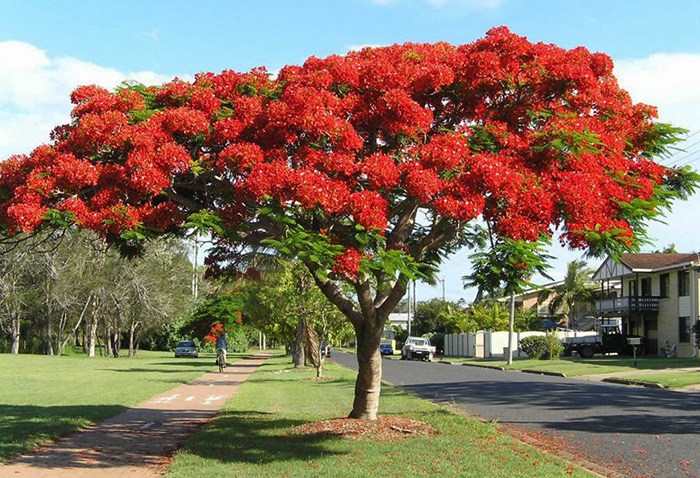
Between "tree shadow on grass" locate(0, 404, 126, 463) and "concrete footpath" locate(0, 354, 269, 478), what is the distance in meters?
0.25

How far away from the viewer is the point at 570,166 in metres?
10.1

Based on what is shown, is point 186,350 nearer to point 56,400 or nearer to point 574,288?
point 574,288

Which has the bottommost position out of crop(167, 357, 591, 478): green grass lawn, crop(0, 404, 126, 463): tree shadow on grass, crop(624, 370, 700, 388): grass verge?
crop(624, 370, 700, 388): grass verge

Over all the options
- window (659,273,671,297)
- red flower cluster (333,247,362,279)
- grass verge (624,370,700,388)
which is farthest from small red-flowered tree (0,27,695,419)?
window (659,273,671,297)

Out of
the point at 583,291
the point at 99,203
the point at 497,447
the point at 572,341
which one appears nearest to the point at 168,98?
the point at 99,203

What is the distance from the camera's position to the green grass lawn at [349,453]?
960 cm

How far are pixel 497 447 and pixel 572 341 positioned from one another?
40.8m

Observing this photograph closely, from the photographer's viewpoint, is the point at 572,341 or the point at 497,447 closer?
the point at 497,447

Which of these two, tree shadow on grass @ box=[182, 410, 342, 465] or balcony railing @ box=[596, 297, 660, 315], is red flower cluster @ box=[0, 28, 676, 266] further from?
balcony railing @ box=[596, 297, 660, 315]

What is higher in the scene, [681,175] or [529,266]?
[681,175]

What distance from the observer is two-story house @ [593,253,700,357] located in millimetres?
44344

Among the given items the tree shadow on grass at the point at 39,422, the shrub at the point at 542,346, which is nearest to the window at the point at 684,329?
the shrub at the point at 542,346

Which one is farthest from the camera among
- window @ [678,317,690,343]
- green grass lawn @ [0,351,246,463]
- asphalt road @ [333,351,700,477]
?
window @ [678,317,690,343]

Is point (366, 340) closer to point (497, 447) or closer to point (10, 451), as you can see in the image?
point (497, 447)
